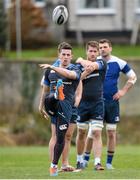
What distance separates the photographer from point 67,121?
15328 mm

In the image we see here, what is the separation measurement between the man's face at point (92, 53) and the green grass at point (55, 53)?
20247mm

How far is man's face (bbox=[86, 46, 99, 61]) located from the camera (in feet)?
53.7

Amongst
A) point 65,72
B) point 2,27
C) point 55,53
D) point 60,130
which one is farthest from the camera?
point 55,53

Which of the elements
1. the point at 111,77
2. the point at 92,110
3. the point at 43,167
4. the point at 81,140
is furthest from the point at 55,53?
the point at 92,110

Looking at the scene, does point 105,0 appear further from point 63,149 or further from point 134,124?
point 63,149

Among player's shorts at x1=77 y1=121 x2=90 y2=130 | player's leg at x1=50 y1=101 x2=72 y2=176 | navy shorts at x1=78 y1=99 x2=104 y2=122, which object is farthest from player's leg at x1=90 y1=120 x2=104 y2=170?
player's leg at x1=50 y1=101 x2=72 y2=176

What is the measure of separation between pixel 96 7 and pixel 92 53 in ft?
85.8

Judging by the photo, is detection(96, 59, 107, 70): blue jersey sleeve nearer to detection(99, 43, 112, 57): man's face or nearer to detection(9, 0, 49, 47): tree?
detection(99, 43, 112, 57): man's face

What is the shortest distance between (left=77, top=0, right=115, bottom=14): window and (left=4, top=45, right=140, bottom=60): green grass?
2212 millimetres

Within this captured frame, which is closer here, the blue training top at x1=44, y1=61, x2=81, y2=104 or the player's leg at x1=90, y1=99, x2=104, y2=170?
the blue training top at x1=44, y1=61, x2=81, y2=104

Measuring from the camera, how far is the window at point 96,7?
139ft

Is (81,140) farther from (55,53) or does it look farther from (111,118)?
(55,53)

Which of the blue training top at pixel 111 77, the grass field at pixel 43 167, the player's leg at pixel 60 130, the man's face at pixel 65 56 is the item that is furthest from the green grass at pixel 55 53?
the player's leg at pixel 60 130

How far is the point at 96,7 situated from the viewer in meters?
42.4
